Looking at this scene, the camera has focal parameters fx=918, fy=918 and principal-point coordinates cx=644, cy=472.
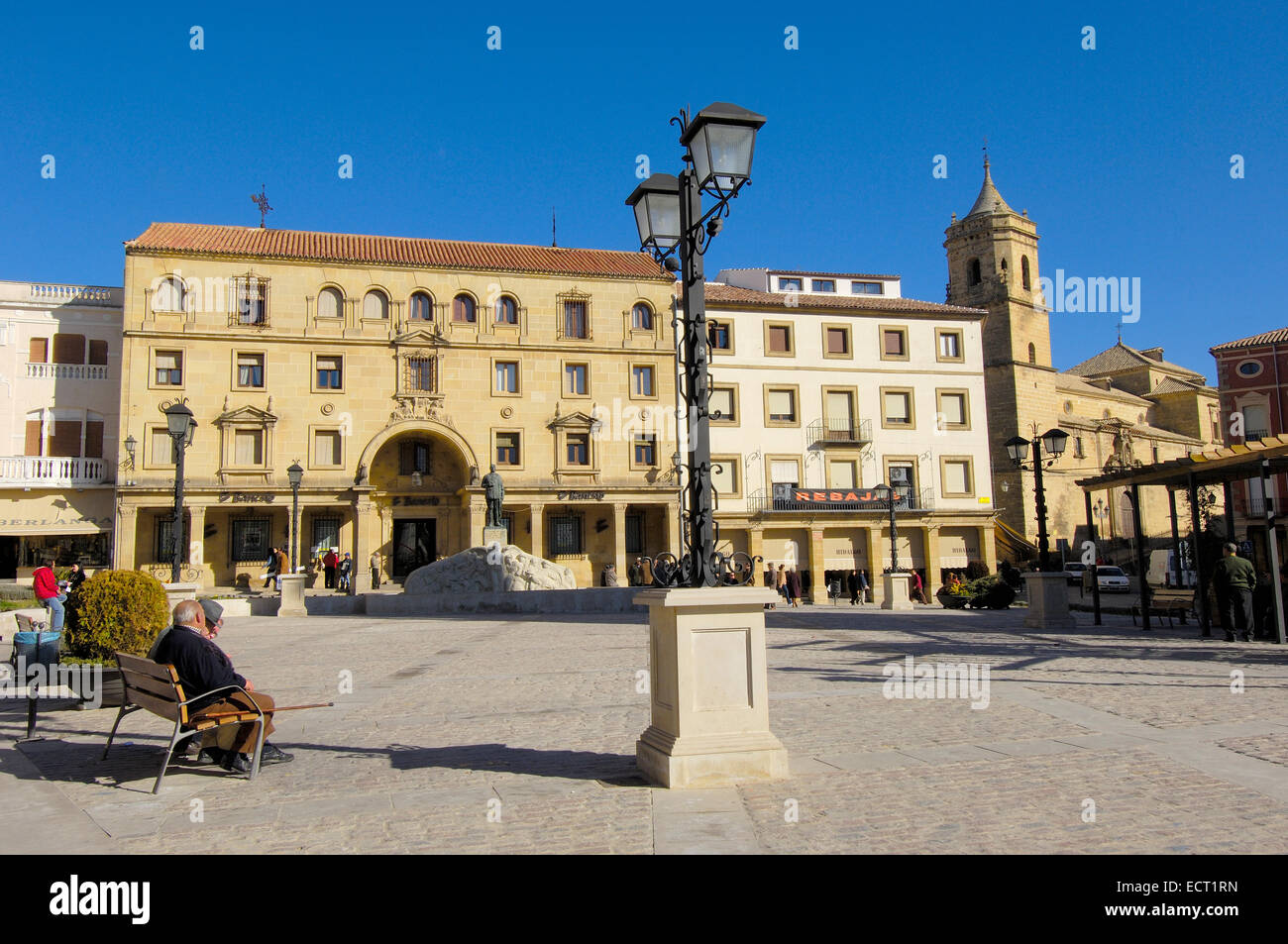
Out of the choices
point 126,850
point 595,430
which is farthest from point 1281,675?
point 595,430

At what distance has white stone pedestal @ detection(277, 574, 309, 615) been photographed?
22.5 meters

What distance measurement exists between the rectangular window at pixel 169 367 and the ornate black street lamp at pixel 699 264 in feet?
109

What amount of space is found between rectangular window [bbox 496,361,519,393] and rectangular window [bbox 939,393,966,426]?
69.5 ft

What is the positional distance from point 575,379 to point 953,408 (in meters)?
19.4

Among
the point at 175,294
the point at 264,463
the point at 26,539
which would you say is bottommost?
the point at 26,539

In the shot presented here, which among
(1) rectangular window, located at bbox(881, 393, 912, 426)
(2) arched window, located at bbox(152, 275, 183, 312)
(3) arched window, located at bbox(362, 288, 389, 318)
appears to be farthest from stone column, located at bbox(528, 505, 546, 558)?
(1) rectangular window, located at bbox(881, 393, 912, 426)

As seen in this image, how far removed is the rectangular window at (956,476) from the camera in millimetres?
44500

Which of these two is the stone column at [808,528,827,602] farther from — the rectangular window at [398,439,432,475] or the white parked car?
the rectangular window at [398,439,432,475]

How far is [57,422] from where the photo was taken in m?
35.4

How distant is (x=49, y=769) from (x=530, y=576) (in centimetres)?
1633

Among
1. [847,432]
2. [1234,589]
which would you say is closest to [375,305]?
[847,432]
